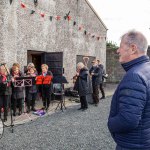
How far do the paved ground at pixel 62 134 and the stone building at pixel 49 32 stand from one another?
3221mm

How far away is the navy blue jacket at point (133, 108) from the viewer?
2143mm

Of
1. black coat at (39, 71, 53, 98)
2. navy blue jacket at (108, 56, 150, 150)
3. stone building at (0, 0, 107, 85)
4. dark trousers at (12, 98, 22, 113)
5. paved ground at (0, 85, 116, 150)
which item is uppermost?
stone building at (0, 0, 107, 85)

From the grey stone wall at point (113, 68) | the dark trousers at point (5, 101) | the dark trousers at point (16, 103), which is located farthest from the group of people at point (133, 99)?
the grey stone wall at point (113, 68)

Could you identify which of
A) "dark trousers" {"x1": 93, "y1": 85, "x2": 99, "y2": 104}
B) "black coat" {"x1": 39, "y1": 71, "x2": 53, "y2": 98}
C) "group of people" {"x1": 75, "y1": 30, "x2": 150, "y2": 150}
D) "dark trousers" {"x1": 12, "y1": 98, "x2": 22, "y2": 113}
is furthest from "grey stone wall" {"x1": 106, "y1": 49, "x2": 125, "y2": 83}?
"group of people" {"x1": 75, "y1": 30, "x2": 150, "y2": 150}

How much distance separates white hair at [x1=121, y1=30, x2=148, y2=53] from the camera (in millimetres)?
2248

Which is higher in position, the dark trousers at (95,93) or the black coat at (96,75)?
the black coat at (96,75)

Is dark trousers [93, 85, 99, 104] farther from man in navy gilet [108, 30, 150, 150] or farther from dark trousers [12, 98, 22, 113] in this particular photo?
man in navy gilet [108, 30, 150, 150]

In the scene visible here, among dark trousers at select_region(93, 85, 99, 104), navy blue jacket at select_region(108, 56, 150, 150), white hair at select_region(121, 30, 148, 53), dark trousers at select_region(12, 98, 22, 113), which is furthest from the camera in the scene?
dark trousers at select_region(93, 85, 99, 104)

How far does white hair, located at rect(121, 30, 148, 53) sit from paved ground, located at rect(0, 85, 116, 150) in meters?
3.78

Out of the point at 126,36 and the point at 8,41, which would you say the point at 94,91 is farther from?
the point at 126,36

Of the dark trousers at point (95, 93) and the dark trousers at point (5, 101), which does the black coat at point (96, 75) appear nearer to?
the dark trousers at point (95, 93)

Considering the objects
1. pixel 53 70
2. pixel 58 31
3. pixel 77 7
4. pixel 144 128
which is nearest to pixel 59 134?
pixel 144 128

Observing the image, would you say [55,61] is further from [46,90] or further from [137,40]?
[137,40]

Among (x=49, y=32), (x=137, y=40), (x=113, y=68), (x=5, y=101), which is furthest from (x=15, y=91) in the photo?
(x=113, y=68)
